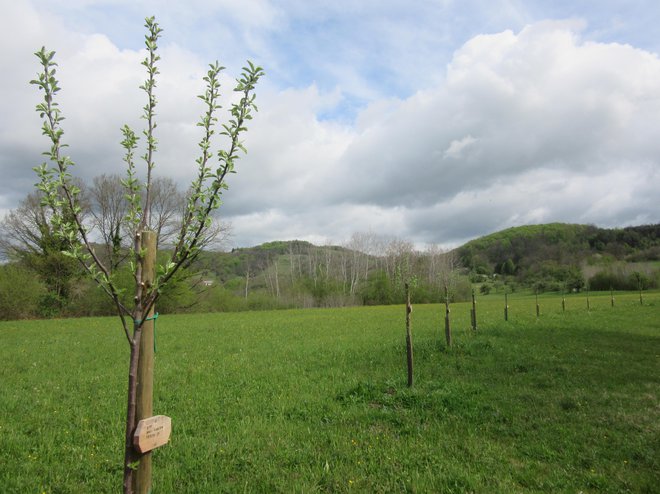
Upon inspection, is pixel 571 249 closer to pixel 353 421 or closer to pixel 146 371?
pixel 353 421

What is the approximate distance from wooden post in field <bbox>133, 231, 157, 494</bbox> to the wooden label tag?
0.13m

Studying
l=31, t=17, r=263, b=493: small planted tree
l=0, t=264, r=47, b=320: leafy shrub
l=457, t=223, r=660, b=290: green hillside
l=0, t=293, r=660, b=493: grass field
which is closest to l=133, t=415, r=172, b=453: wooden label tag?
l=31, t=17, r=263, b=493: small planted tree

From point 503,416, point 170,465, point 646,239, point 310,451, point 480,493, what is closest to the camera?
point 480,493

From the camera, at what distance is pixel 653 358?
1266 centimetres

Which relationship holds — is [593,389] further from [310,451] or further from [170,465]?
[170,465]

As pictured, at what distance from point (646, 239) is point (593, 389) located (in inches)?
6053

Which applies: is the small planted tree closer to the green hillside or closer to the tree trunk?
the tree trunk

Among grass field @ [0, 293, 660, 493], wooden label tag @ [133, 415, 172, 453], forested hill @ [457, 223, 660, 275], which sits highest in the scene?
forested hill @ [457, 223, 660, 275]

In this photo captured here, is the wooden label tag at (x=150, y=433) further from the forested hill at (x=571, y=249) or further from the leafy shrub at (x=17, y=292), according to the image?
the forested hill at (x=571, y=249)

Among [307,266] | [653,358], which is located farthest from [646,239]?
[653,358]

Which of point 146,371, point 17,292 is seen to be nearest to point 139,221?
point 146,371

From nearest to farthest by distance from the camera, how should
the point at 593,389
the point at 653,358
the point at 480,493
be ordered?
the point at 480,493
the point at 593,389
the point at 653,358

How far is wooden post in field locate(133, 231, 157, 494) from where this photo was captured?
318 cm

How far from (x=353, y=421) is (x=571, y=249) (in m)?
136
